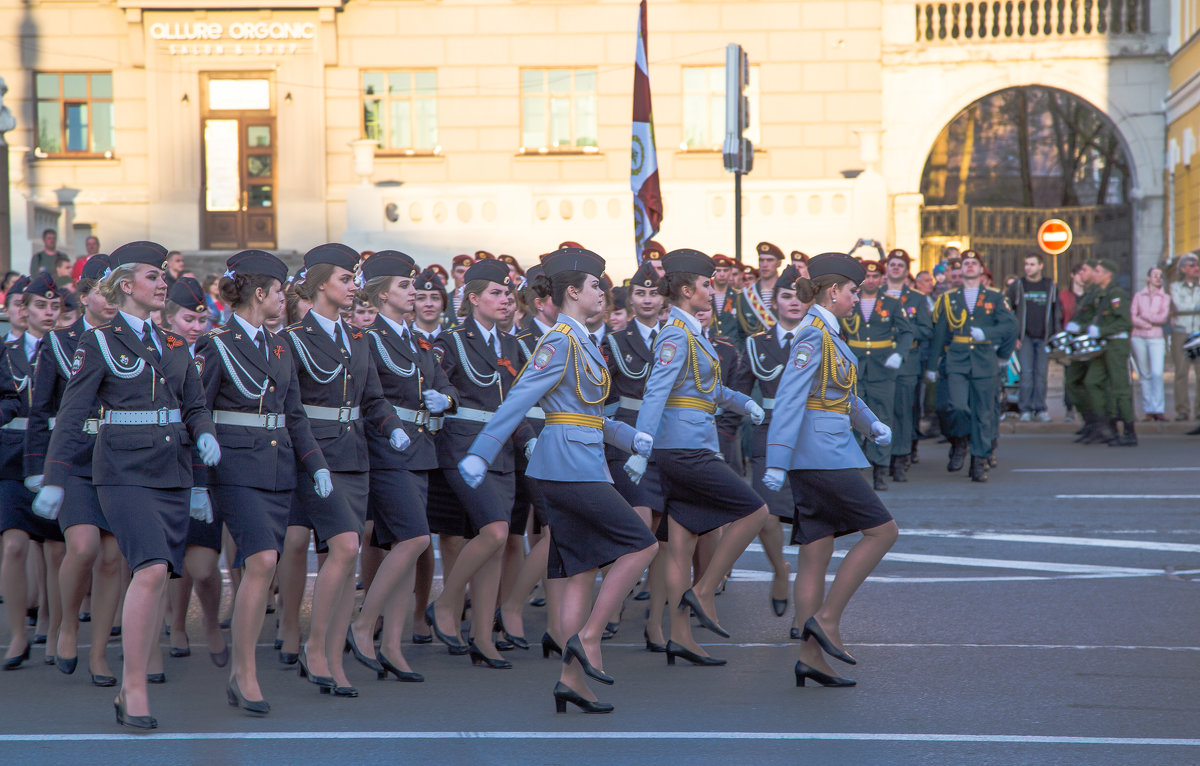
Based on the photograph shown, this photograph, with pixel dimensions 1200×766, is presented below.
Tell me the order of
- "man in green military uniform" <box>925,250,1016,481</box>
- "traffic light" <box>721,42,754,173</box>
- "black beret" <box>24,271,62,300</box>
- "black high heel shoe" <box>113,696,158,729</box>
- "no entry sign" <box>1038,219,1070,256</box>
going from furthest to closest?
"no entry sign" <box>1038,219,1070,256</box> < "traffic light" <box>721,42,754,173</box> < "man in green military uniform" <box>925,250,1016,481</box> < "black beret" <box>24,271,62,300</box> < "black high heel shoe" <box>113,696,158,729</box>

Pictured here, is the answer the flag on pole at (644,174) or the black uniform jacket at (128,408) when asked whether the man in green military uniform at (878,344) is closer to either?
the flag on pole at (644,174)

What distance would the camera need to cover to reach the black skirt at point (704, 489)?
7.40m

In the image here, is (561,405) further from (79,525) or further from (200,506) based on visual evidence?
(79,525)

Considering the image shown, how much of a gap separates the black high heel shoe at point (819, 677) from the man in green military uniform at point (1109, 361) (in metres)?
10.9

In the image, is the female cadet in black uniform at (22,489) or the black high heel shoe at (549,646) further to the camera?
the female cadet in black uniform at (22,489)

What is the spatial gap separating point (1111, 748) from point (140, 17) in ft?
80.1

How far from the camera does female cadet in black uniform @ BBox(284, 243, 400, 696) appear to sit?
6719 millimetres

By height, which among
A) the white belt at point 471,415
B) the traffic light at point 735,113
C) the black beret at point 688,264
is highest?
the traffic light at point 735,113

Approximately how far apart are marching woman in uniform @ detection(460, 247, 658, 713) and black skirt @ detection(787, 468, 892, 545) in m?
0.92

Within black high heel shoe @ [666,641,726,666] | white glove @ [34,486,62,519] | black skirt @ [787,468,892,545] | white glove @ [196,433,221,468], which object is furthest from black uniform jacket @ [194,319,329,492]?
black skirt @ [787,468,892,545]

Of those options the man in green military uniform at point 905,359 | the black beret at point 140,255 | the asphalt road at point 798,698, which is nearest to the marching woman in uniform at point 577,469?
the asphalt road at point 798,698

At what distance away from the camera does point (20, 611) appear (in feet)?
24.7

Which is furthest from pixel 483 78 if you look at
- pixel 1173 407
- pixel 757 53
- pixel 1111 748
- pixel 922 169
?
pixel 1111 748

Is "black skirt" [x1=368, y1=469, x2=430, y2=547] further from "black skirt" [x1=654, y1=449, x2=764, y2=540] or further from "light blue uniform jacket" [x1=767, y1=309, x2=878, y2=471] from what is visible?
"light blue uniform jacket" [x1=767, y1=309, x2=878, y2=471]
